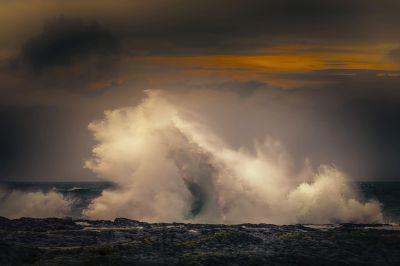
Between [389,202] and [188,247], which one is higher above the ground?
[389,202]

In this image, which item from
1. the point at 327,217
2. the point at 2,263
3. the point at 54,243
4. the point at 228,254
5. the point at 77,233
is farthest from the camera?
the point at 327,217

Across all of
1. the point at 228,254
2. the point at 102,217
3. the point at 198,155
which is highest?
the point at 198,155

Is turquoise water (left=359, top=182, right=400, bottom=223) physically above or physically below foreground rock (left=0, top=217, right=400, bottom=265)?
above

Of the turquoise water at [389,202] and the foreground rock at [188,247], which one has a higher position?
the turquoise water at [389,202]

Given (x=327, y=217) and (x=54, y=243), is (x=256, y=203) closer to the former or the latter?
(x=327, y=217)

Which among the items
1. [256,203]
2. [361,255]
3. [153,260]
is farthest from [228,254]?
[256,203]

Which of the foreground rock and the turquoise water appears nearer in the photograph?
the foreground rock

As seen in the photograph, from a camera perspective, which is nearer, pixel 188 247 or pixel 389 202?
pixel 188 247

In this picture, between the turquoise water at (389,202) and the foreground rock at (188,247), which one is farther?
the turquoise water at (389,202)
